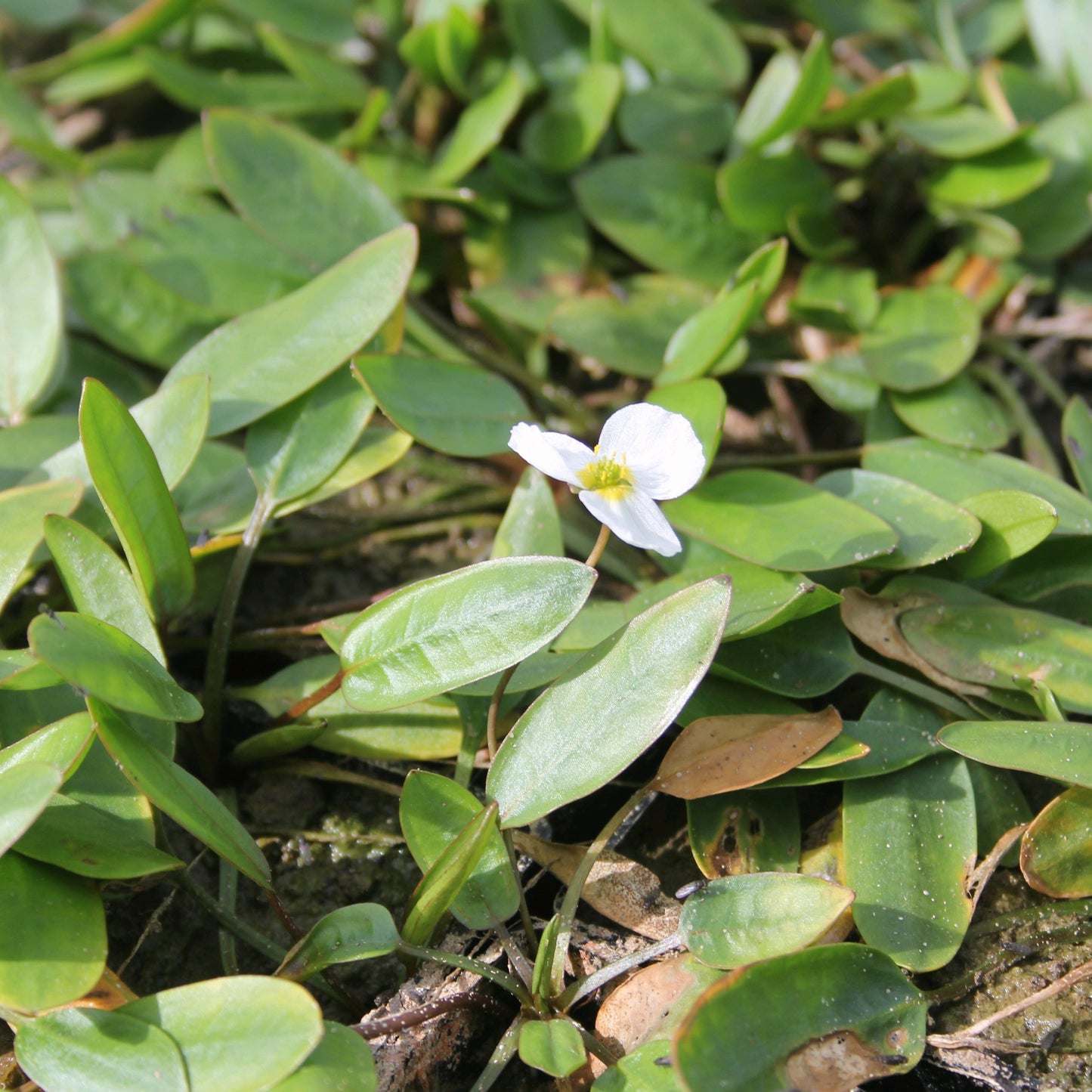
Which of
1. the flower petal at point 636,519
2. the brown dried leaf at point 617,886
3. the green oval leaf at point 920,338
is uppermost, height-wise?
the flower petal at point 636,519

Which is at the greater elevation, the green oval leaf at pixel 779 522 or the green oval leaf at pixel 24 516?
the green oval leaf at pixel 24 516

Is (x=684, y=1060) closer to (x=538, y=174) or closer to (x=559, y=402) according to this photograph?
(x=559, y=402)

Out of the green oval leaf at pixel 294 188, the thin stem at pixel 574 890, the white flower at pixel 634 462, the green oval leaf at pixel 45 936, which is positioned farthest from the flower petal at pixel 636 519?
the green oval leaf at pixel 294 188

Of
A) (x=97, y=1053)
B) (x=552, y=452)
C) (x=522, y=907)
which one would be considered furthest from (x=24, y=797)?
(x=552, y=452)

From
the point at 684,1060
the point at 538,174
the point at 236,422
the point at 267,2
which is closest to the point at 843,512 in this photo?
the point at 684,1060

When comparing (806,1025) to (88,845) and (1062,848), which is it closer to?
(1062,848)

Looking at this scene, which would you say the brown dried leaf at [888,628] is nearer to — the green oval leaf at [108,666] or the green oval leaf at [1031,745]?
the green oval leaf at [1031,745]
